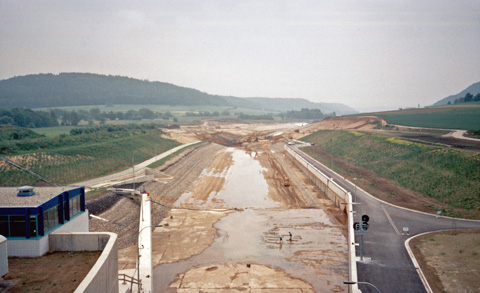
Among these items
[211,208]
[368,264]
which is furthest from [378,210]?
[211,208]

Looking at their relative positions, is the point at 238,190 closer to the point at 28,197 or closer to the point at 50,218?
the point at 28,197

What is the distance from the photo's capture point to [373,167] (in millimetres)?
62750

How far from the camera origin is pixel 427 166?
165 feet

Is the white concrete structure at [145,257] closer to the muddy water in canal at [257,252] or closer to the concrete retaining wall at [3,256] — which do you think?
the muddy water in canal at [257,252]

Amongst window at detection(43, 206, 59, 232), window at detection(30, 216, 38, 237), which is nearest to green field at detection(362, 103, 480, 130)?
window at detection(43, 206, 59, 232)

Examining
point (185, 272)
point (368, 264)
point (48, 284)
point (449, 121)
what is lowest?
point (185, 272)

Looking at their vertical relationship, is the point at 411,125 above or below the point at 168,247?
above

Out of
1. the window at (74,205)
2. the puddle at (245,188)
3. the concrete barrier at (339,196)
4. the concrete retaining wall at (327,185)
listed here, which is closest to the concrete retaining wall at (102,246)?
the window at (74,205)

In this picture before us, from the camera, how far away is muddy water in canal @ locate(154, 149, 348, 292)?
26.0 metres

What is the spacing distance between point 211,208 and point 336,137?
208 feet

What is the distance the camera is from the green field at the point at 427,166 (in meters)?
39.9

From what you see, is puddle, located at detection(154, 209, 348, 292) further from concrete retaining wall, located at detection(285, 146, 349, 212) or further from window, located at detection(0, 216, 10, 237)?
window, located at detection(0, 216, 10, 237)

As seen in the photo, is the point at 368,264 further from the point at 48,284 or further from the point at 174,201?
the point at 174,201

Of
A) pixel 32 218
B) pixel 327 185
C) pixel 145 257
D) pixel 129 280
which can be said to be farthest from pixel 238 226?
pixel 32 218
